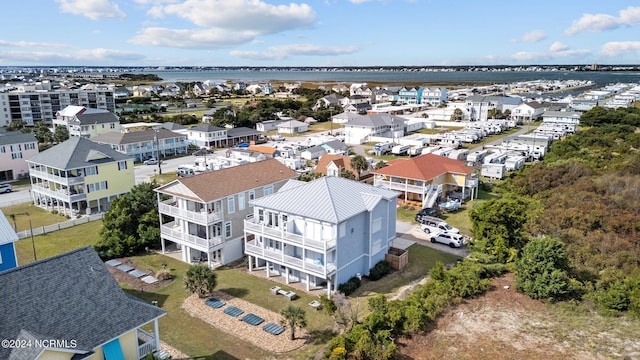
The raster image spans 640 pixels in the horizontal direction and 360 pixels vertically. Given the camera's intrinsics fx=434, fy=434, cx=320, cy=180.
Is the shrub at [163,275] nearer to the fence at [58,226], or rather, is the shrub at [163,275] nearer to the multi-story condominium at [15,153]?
the fence at [58,226]

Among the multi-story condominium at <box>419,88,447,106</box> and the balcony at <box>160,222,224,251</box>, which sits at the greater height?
the multi-story condominium at <box>419,88,447,106</box>

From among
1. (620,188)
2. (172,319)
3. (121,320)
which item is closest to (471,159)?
(620,188)

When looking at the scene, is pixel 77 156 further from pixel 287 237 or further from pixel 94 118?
pixel 94 118

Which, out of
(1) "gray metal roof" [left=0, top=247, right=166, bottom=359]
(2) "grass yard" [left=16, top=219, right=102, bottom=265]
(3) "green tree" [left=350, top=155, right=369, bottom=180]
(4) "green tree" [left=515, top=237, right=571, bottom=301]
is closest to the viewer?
(1) "gray metal roof" [left=0, top=247, right=166, bottom=359]

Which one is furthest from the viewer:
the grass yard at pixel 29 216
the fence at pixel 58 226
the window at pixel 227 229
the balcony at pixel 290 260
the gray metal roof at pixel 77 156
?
the gray metal roof at pixel 77 156

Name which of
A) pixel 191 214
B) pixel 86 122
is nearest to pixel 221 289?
pixel 191 214

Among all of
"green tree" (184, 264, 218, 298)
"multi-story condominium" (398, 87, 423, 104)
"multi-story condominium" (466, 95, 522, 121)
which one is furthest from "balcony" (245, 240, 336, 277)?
"multi-story condominium" (398, 87, 423, 104)

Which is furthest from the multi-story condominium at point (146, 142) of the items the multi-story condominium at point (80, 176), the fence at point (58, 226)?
the fence at point (58, 226)

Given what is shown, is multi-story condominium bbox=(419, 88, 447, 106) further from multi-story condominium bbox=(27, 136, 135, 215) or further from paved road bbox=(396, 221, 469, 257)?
multi-story condominium bbox=(27, 136, 135, 215)
